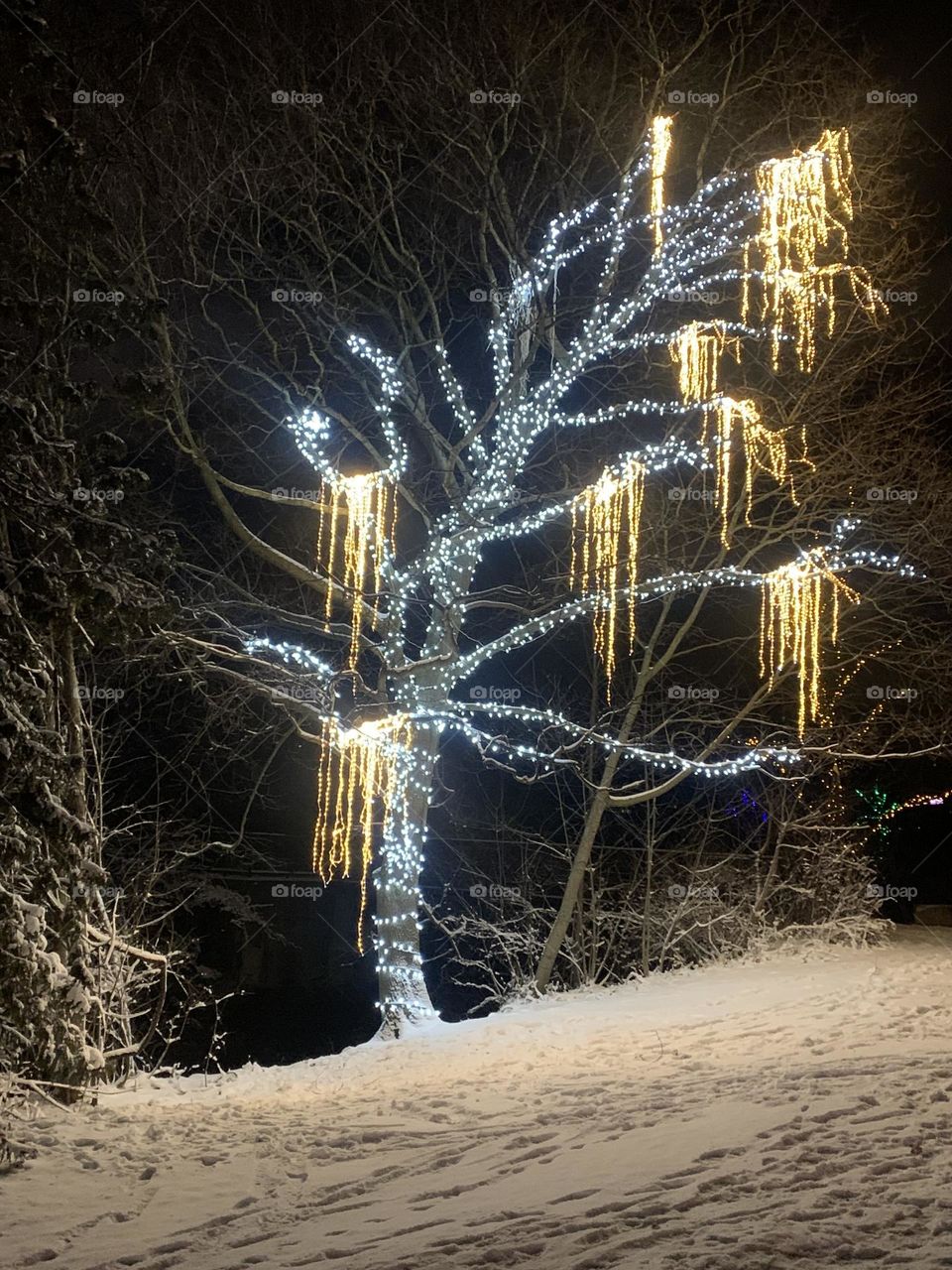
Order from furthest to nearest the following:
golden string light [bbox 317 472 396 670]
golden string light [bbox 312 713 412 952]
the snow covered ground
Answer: golden string light [bbox 317 472 396 670] → golden string light [bbox 312 713 412 952] → the snow covered ground

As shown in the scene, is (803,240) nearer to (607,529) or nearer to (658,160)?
(658,160)

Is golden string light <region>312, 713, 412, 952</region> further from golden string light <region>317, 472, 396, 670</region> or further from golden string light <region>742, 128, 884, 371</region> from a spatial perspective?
golden string light <region>742, 128, 884, 371</region>

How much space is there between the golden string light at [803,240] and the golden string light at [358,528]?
4267 mm

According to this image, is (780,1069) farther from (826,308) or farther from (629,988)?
(826,308)

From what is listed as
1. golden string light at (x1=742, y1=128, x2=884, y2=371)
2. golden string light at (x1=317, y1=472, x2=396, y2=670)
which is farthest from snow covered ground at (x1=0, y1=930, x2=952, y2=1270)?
golden string light at (x1=742, y1=128, x2=884, y2=371)

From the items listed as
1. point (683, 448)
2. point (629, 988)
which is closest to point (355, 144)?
point (683, 448)

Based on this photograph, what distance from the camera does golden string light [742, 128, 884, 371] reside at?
12.4m

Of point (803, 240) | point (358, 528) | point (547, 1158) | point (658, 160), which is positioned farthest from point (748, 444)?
point (547, 1158)

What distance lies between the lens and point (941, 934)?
16922mm

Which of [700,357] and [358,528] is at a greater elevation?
[700,357]

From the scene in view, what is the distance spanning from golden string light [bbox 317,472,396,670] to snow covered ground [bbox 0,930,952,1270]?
4.64 m

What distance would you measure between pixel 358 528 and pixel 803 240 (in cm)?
549

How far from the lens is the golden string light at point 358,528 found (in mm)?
12516

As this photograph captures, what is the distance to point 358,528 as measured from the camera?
12.9 meters
